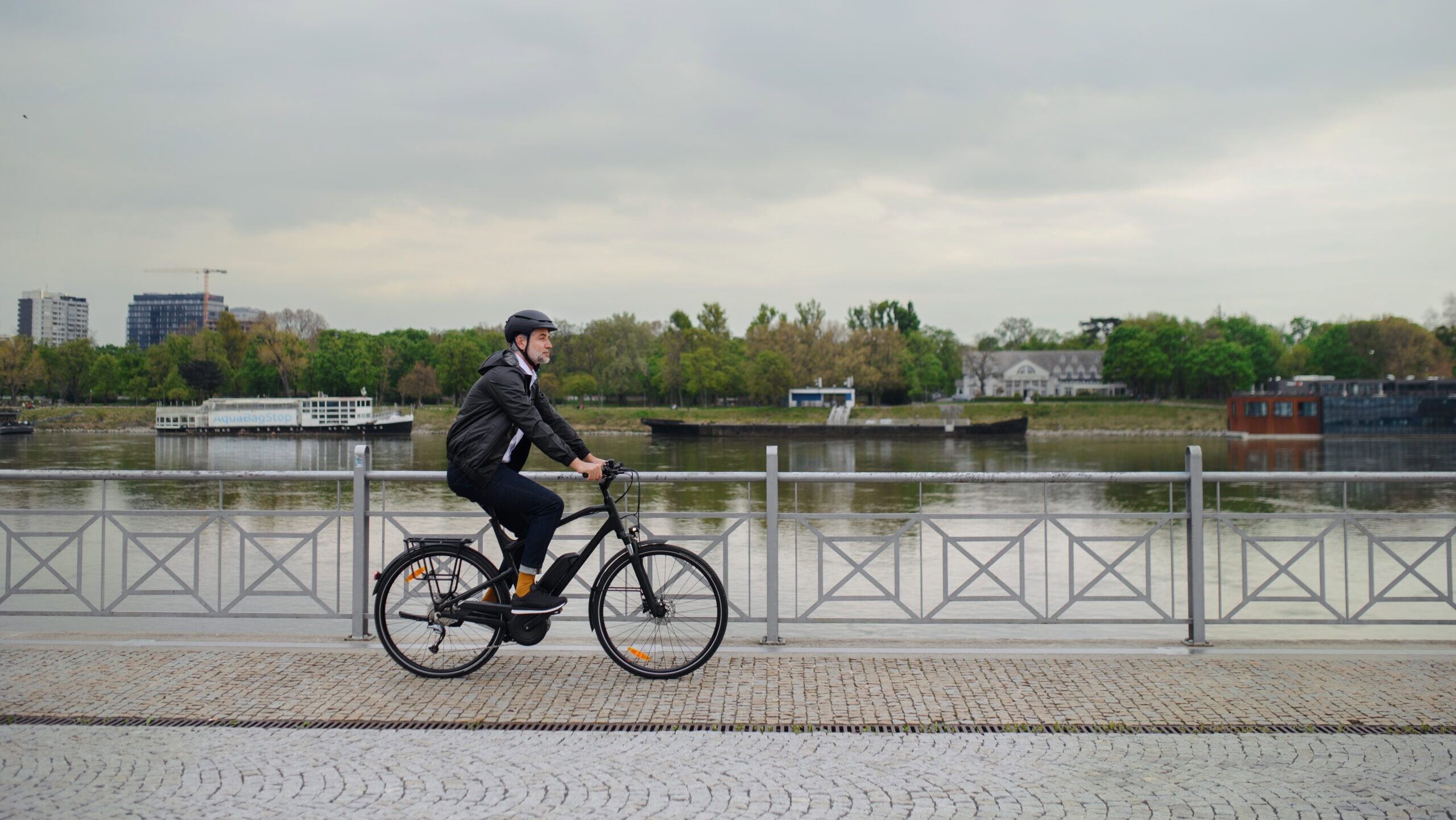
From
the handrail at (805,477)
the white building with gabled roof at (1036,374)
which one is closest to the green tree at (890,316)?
the white building with gabled roof at (1036,374)

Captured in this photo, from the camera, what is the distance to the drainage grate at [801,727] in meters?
4.39

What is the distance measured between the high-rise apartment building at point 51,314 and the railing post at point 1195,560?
622 ft

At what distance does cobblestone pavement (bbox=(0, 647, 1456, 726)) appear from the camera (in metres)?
4.62

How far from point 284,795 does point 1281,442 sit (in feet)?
249

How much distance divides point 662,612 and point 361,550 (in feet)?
6.72

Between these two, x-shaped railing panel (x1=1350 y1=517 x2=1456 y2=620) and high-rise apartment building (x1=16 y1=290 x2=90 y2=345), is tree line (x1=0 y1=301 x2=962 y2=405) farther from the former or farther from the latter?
x-shaped railing panel (x1=1350 y1=517 x2=1456 y2=620)

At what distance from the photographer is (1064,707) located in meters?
4.73

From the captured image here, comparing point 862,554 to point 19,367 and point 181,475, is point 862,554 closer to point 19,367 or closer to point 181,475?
point 181,475

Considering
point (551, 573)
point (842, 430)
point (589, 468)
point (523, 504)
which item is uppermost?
point (589, 468)

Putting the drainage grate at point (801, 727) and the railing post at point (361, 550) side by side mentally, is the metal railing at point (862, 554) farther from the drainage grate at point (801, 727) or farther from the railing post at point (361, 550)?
the drainage grate at point (801, 727)

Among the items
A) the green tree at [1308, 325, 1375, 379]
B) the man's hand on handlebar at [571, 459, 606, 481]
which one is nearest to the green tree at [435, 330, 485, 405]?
the green tree at [1308, 325, 1375, 379]

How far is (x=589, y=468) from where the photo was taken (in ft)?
16.5

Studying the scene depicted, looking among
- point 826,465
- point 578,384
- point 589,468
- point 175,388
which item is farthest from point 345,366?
point 589,468

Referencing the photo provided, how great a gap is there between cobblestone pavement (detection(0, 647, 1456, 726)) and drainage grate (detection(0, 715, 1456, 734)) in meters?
0.06
